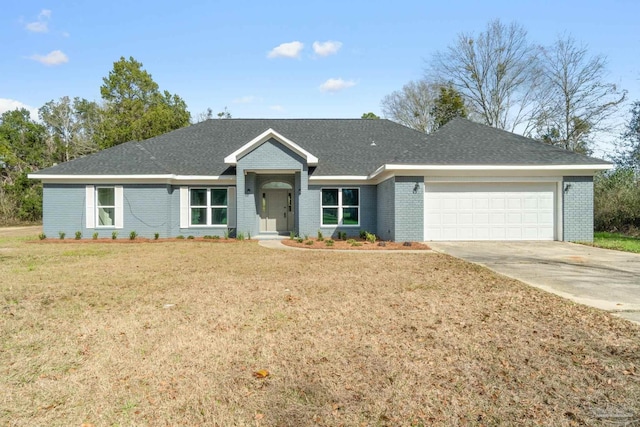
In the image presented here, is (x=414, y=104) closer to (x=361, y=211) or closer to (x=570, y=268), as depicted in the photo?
(x=361, y=211)

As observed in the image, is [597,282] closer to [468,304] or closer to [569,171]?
[468,304]

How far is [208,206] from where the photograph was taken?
18.4 metres

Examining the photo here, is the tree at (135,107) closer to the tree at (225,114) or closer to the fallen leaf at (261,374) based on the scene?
the tree at (225,114)

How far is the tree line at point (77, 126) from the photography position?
32.8 m

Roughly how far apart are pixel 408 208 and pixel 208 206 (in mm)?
9465

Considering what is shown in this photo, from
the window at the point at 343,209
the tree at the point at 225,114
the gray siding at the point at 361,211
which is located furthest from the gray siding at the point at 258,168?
the tree at the point at 225,114

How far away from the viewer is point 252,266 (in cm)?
974

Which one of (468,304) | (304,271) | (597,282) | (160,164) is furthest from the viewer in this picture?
(160,164)

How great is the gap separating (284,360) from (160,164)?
54.7 feet

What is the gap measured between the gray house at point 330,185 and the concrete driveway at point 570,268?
58.8 inches

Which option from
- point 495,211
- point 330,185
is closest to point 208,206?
point 330,185

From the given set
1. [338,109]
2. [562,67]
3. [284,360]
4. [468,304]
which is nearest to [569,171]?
[468,304]

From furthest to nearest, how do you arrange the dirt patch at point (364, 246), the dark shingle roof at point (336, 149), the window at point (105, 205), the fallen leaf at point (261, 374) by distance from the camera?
the window at point (105, 205) < the dark shingle roof at point (336, 149) < the dirt patch at point (364, 246) < the fallen leaf at point (261, 374)

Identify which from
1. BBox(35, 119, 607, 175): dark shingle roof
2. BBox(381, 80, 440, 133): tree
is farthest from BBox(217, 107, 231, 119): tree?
BBox(35, 119, 607, 175): dark shingle roof
